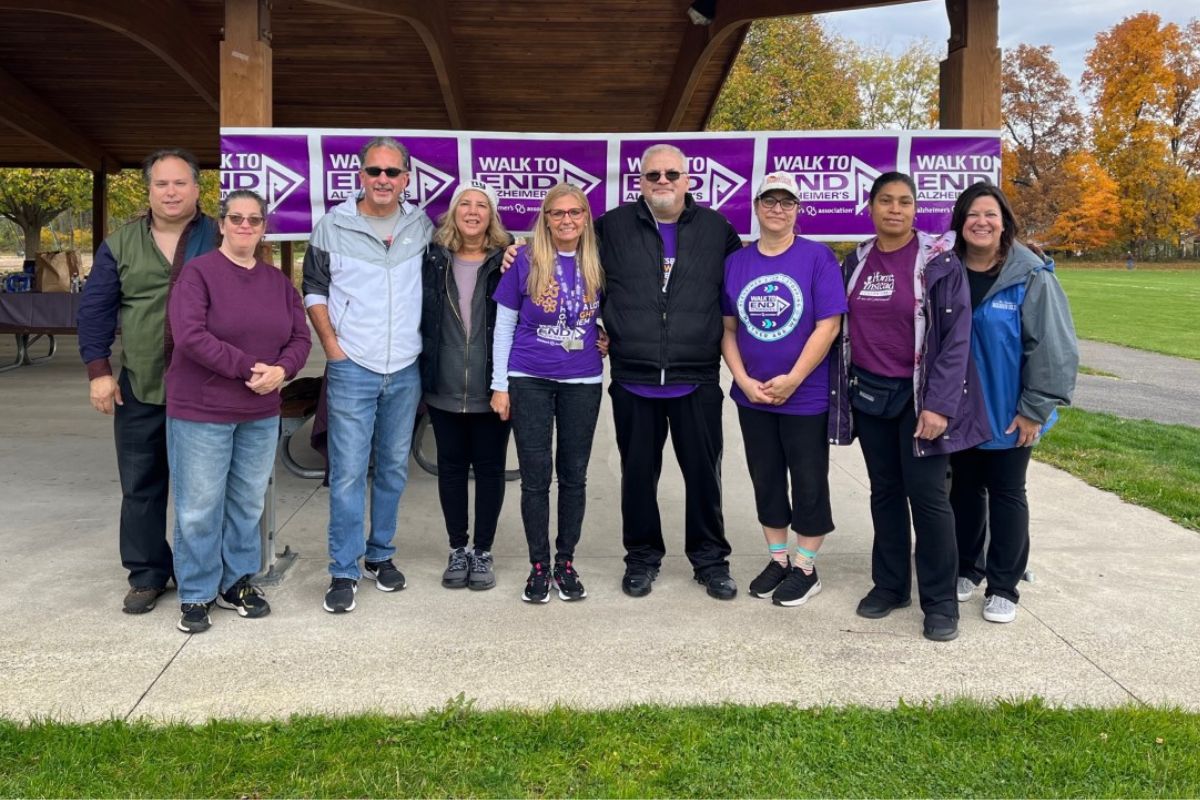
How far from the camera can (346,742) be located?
275 cm

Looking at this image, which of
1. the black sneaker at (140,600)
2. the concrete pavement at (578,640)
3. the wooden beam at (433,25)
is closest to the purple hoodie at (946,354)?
the concrete pavement at (578,640)

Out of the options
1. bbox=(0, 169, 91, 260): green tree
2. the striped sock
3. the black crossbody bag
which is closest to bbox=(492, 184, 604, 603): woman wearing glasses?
the striped sock

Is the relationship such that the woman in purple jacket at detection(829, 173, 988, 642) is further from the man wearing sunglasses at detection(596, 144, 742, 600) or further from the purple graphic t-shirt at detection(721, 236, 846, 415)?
the man wearing sunglasses at detection(596, 144, 742, 600)

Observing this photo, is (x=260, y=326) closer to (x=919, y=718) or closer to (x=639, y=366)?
(x=639, y=366)

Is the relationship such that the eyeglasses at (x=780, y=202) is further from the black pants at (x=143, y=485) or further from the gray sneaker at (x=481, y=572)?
the black pants at (x=143, y=485)

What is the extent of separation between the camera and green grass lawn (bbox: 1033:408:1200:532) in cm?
585

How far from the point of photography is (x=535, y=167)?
17.0 ft

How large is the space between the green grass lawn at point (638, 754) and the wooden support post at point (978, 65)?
3.26m

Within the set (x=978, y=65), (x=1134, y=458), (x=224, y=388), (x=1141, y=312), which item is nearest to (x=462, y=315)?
(x=224, y=388)

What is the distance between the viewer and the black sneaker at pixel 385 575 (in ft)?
13.6

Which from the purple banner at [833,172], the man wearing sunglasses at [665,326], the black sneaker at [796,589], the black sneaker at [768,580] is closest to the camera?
the man wearing sunglasses at [665,326]

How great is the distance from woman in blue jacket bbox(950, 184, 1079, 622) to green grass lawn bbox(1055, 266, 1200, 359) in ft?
52.2

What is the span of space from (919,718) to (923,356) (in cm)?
137

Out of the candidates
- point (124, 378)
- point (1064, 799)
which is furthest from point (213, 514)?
point (1064, 799)
